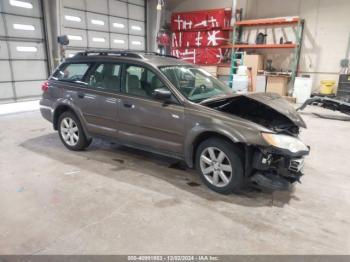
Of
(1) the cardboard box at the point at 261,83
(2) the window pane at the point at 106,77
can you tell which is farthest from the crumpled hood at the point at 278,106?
(1) the cardboard box at the point at 261,83

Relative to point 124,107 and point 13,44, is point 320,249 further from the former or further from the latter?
point 13,44

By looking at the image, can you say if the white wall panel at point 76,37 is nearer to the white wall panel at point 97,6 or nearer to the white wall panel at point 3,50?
the white wall panel at point 97,6

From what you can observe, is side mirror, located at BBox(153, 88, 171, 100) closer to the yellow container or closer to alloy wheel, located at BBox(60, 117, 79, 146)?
alloy wheel, located at BBox(60, 117, 79, 146)

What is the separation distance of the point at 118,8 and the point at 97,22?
129 centimetres

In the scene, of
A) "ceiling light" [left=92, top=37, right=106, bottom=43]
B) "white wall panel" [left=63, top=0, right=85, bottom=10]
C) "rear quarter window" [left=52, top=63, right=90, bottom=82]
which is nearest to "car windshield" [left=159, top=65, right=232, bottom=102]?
"rear quarter window" [left=52, top=63, right=90, bottom=82]

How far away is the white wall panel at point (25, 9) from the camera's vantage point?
25.5 feet

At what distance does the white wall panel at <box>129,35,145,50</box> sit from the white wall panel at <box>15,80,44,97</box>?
425 cm

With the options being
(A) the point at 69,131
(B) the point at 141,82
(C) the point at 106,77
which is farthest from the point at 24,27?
(B) the point at 141,82

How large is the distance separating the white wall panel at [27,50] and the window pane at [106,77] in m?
6.02

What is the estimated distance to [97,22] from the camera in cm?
1009

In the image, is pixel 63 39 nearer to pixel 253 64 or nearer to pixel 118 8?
pixel 118 8

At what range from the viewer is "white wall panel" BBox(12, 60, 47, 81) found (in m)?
8.31

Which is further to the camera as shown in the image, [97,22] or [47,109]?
[97,22]

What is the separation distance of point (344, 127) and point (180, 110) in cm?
456
